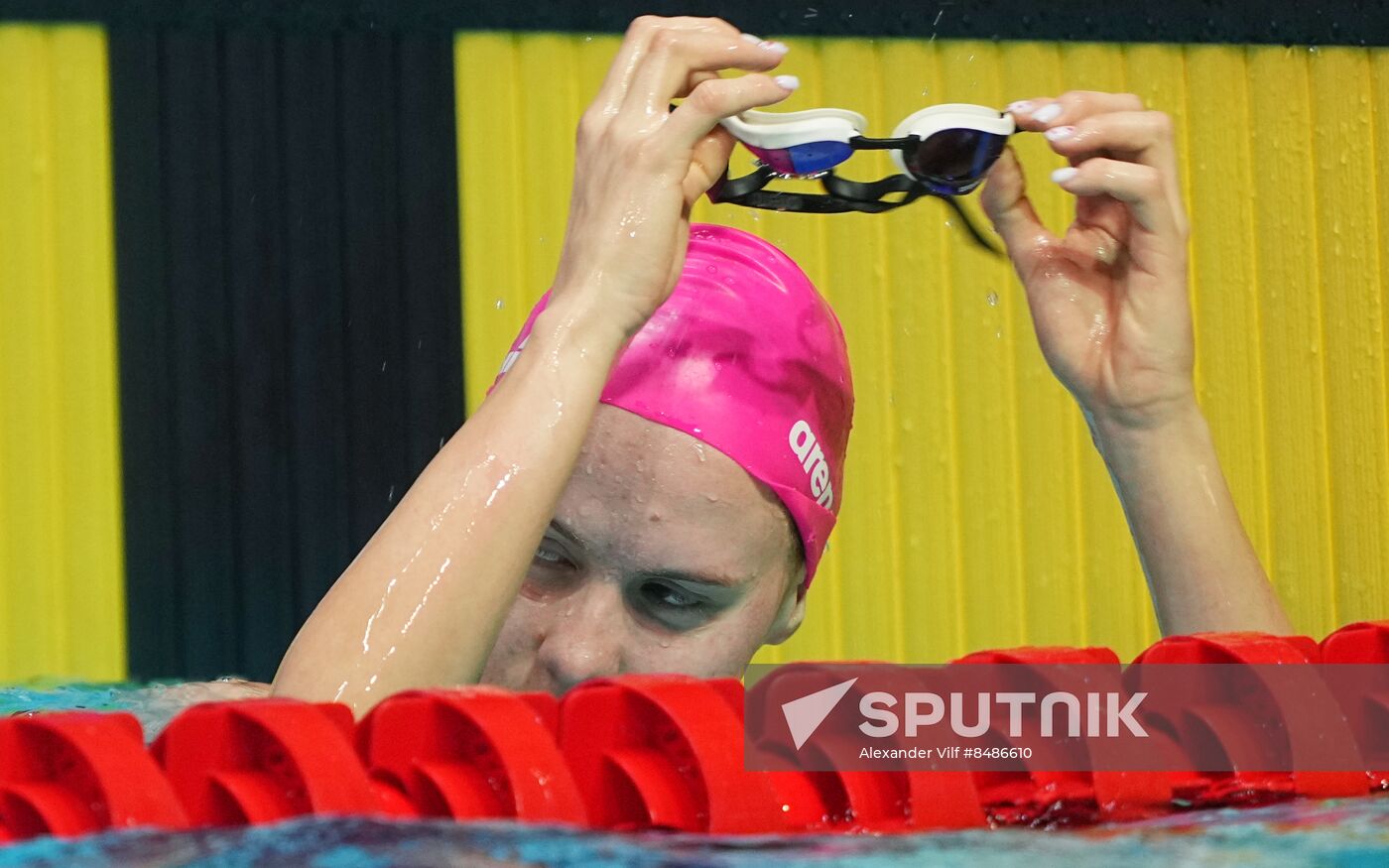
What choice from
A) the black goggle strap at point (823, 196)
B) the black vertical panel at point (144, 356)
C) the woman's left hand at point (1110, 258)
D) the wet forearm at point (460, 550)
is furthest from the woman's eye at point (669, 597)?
the black vertical panel at point (144, 356)

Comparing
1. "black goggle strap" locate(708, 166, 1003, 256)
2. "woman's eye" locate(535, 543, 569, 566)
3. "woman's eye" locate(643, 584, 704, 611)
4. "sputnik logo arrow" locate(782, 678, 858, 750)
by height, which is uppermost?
"black goggle strap" locate(708, 166, 1003, 256)

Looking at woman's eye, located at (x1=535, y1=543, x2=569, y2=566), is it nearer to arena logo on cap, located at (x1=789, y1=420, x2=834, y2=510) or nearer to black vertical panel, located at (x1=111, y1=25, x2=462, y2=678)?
arena logo on cap, located at (x1=789, y1=420, x2=834, y2=510)

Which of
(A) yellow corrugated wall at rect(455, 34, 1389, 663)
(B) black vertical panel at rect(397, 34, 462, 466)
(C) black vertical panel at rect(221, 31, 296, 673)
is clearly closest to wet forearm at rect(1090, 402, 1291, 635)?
(A) yellow corrugated wall at rect(455, 34, 1389, 663)

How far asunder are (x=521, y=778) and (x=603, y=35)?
3218mm

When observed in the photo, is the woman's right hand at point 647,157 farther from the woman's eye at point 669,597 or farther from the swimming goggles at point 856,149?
the woman's eye at point 669,597

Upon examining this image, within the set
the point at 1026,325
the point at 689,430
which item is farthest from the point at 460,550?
the point at 1026,325

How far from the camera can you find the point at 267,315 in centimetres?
383

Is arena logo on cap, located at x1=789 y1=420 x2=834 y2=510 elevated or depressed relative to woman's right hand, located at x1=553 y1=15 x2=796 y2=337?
depressed

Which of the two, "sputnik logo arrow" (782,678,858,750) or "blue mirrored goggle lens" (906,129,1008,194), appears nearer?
"sputnik logo arrow" (782,678,858,750)

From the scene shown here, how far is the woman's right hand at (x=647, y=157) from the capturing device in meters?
1.41

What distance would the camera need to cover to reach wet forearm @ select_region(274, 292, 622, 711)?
1.29 meters

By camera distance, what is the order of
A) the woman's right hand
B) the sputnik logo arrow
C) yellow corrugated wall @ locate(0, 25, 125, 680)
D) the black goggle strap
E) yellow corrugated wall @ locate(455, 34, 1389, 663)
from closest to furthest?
the sputnik logo arrow
the woman's right hand
the black goggle strap
yellow corrugated wall @ locate(0, 25, 125, 680)
yellow corrugated wall @ locate(455, 34, 1389, 663)

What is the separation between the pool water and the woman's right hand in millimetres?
509

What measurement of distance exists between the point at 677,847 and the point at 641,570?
0.52m
